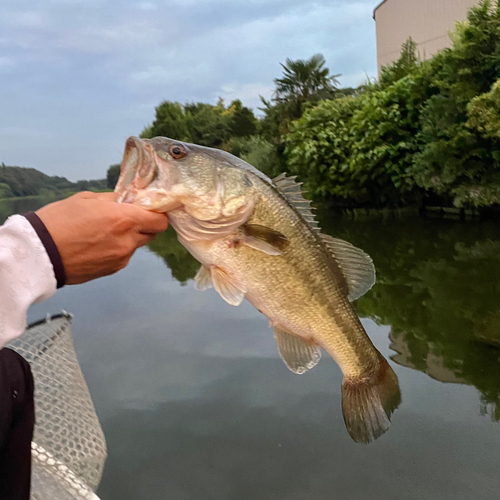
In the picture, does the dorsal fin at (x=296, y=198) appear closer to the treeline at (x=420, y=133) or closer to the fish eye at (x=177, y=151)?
the fish eye at (x=177, y=151)

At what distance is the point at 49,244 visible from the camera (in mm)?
1101

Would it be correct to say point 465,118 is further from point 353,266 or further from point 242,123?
point 242,123

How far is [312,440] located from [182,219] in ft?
10.3

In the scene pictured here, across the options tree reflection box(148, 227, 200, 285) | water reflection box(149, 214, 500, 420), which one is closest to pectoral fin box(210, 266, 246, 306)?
water reflection box(149, 214, 500, 420)

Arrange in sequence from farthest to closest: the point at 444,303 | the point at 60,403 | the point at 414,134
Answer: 1. the point at 414,134
2. the point at 444,303
3. the point at 60,403

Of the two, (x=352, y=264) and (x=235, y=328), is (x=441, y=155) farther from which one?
Result: (x=352, y=264)

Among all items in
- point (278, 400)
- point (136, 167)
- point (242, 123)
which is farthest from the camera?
point (242, 123)

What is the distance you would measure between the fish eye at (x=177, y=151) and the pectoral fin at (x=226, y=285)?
0.43 metres

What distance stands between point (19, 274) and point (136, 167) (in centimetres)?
61

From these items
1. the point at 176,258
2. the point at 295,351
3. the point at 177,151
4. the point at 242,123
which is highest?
the point at 242,123

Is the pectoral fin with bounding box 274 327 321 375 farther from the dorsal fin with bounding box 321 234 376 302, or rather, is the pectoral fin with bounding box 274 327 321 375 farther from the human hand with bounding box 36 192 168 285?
the human hand with bounding box 36 192 168 285

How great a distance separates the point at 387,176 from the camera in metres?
15.8

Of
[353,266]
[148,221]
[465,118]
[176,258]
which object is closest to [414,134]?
[465,118]

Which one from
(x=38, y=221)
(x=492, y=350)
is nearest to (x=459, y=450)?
(x=492, y=350)
